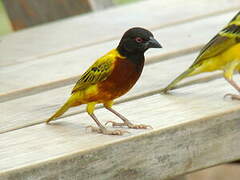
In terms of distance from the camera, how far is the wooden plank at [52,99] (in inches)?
99.0

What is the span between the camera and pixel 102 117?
2.46 metres

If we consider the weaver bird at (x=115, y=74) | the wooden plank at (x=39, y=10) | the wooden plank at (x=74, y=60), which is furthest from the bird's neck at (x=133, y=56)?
the wooden plank at (x=39, y=10)

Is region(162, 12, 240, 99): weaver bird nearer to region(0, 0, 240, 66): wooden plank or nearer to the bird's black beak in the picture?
the bird's black beak

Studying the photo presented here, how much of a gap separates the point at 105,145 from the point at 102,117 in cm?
46

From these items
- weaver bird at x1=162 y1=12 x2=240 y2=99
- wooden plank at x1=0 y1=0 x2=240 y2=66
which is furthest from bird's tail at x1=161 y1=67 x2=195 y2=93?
wooden plank at x1=0 y1=0 x2=240 y2=66

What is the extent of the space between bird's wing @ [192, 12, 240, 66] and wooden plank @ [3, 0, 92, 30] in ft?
6.04

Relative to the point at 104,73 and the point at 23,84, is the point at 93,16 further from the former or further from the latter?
the point at 104,73

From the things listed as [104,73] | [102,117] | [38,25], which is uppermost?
[104,73]

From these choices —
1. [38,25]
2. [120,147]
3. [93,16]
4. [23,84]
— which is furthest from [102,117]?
[38,25]

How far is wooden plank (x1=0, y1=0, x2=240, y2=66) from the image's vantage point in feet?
12.3

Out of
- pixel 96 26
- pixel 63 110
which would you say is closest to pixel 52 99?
pixel 63 110

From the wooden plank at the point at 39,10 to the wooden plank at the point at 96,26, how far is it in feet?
0.76

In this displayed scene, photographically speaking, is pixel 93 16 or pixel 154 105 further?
pixel 93 16

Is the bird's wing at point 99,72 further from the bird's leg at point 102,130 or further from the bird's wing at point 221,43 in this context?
the bird's wing at point 221,43
